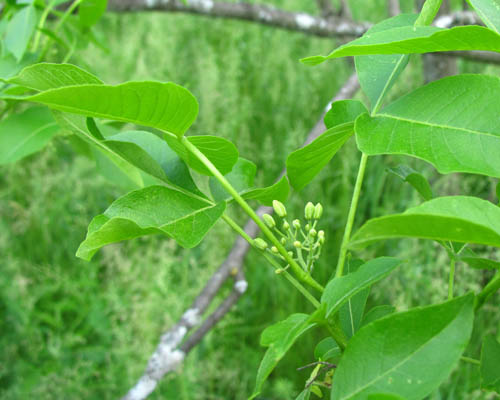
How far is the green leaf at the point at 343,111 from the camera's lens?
1.56 ft

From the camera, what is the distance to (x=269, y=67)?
3.09 meters

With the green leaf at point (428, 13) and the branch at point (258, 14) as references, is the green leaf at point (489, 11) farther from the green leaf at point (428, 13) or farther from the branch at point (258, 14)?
the branch at point (258, 14)

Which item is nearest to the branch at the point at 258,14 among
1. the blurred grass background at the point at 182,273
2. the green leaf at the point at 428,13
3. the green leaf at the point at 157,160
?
the blurred grass background at the point at 182,273

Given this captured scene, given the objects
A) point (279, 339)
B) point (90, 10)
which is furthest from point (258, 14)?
point (279, 339)

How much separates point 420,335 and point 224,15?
1.48 meters

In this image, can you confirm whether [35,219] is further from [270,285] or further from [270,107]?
[270,107]

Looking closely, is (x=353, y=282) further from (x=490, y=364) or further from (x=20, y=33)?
(x=20, y=33)

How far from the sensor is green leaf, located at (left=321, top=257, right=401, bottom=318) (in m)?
0.35

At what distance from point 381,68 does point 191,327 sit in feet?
2.44

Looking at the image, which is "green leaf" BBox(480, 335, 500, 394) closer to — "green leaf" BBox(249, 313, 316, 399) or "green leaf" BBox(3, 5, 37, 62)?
"green leaf" BBox(249, 313, 316, 399)

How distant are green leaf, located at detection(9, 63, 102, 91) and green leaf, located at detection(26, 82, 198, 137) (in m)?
0.02

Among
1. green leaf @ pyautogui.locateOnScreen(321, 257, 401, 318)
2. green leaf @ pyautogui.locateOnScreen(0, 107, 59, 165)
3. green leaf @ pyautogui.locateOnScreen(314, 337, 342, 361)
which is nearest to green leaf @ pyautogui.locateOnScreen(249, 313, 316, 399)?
green leaf @ pyautogui.locateOnScreen(321, 257, 401, 318)

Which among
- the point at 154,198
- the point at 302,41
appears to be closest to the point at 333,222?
the point at 302,41

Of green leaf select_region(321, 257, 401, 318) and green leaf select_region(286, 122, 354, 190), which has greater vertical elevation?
green leaf select_region(286, 122, 354, 190)
